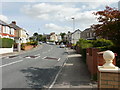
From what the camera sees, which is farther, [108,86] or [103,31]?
[103,31]

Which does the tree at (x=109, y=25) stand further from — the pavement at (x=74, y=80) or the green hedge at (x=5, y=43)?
the green hedge at (x=5, y=43)

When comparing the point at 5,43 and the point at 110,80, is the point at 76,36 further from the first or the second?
the point at 110,80

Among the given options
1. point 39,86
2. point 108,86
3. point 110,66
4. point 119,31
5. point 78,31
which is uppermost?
point 78,31

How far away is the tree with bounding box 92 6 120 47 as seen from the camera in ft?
26.1

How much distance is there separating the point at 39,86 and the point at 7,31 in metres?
38.4

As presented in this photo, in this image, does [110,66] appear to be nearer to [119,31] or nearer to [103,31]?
[119,31]

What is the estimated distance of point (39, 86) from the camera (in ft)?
24.8

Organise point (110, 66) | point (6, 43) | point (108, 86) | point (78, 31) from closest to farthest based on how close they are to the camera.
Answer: point (108, 86), point (110, 66), point (6, 43), point (78, 31)

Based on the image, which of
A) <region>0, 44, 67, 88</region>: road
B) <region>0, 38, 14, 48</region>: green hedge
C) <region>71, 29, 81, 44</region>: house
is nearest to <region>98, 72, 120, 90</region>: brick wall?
<region>0, 44, 67, 88</region>: road

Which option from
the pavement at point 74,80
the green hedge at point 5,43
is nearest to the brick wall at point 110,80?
the pavement at point 74,80

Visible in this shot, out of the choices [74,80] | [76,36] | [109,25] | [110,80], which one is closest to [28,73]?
[74,80]

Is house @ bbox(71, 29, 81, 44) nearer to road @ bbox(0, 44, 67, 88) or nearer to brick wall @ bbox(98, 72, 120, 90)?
road @ bbox(0, 44, 67, 88)

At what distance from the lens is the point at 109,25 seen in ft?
26.7

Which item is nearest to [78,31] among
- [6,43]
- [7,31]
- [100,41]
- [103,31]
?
[7,31]
